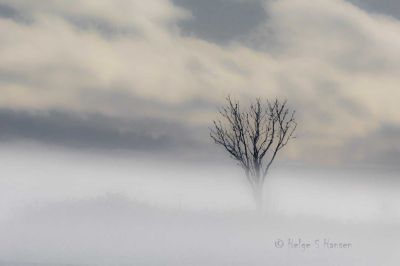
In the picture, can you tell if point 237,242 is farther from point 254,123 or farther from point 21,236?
point 21,236

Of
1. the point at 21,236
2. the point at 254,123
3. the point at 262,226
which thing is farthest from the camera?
the point at 254,123

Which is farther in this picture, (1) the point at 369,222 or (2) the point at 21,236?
(1) the point at 369,222

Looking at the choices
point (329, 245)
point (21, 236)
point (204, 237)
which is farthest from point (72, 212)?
point (329, 245)

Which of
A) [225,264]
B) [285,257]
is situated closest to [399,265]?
[285,257]

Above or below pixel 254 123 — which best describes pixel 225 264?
below

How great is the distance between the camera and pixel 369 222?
15.2 m

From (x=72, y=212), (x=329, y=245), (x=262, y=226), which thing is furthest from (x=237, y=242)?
(x=72, y=212)

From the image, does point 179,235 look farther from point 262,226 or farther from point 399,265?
point 399,265

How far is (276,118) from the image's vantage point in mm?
15961

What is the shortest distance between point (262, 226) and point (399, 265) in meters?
2.39

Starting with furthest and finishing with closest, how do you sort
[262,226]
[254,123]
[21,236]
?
[254,123], [262,226], [21,236]

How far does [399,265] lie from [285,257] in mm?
2004

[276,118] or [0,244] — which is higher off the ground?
[276,118]

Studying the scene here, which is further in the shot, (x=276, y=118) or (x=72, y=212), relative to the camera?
(x=276, y=118)
